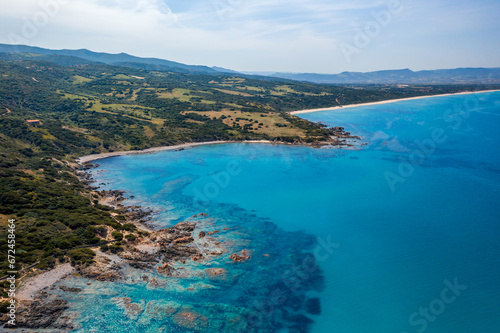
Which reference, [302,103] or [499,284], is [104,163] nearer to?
[499,284]

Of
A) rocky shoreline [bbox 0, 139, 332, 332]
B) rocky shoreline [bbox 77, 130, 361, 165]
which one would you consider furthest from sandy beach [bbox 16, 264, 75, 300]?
rocky shoreline [bbox 77, 130, 361, 165]

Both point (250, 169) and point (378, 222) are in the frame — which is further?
point (250, 169)

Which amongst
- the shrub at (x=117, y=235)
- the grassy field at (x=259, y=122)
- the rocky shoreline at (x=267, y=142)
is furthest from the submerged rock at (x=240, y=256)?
the grassy field at (x=259, y=122)

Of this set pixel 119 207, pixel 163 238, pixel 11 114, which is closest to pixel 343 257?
pixel 163 238

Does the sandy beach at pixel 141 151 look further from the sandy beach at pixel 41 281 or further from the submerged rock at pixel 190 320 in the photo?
the submerged rock at pixel 190 320

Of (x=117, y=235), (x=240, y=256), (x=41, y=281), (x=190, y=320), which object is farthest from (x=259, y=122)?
(x=190, y=320)

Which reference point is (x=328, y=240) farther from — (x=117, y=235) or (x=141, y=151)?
(x=141, y=151)
